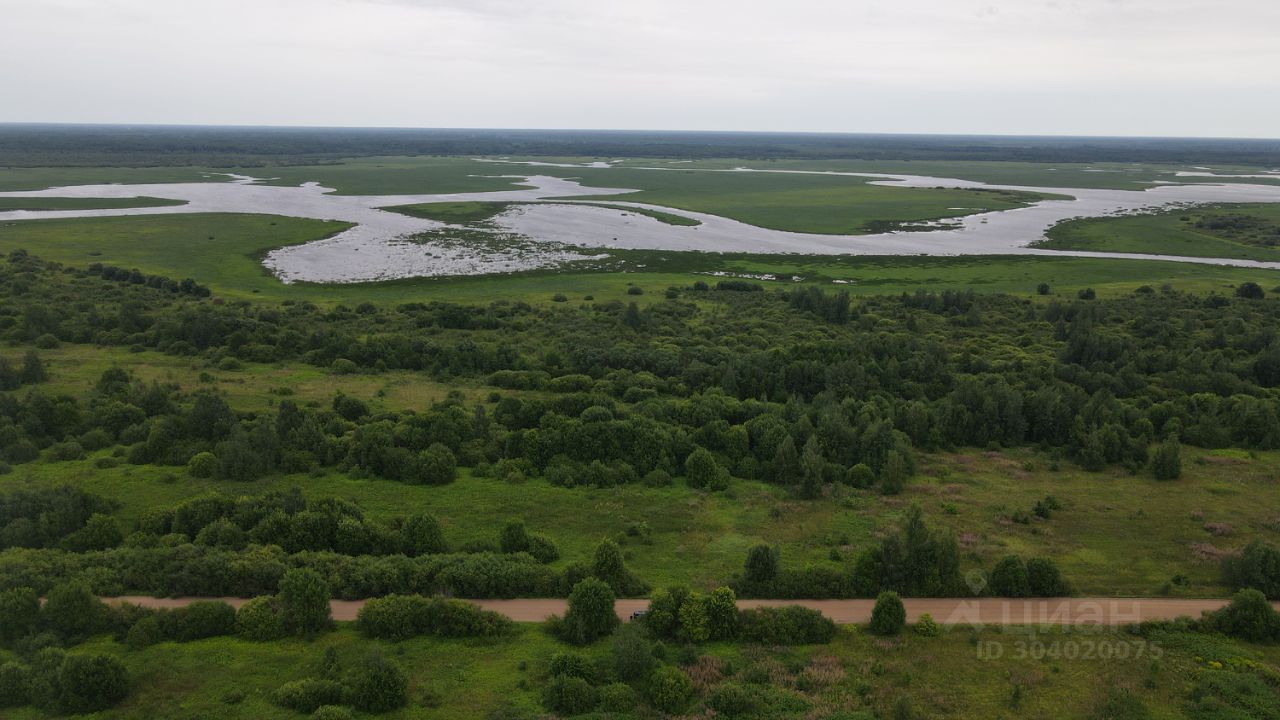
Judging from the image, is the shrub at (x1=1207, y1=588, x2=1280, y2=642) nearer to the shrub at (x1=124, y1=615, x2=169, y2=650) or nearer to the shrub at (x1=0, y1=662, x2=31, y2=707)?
the shrub at (x1=124, y1=615, x2=169, y2=650)

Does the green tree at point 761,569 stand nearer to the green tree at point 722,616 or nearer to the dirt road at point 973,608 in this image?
the dirt road at point 973,608

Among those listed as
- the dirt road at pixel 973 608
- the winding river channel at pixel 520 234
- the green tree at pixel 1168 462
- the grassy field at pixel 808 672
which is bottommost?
the grassy field at pixel 808 672

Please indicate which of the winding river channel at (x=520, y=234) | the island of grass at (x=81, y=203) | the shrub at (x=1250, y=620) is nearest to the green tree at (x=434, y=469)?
the shrub at (x=1250, y=620)

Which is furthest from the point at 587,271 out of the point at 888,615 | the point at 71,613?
the point at 71,613

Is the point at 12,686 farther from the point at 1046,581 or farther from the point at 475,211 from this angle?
the point at 475,211

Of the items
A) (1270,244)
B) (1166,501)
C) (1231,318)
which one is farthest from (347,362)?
(1270,244)

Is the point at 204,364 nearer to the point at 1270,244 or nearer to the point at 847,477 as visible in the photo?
the point at 847,477
